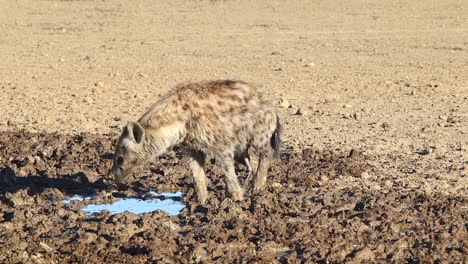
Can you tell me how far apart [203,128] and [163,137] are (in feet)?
1.06

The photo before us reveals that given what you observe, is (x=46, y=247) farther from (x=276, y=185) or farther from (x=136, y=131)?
(x=276, y=185)

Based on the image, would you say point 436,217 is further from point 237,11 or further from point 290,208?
point 237,11

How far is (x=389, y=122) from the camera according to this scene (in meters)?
13.0

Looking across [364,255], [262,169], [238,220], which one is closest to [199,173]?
[262,169]

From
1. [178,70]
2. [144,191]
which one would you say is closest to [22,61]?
[178,70]

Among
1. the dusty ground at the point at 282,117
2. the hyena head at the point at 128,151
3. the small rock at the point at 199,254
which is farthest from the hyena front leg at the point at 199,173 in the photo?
the small rock at the point at 199,254

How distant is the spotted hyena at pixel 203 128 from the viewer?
354 inches

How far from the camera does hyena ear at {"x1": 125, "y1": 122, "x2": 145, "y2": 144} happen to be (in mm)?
8914

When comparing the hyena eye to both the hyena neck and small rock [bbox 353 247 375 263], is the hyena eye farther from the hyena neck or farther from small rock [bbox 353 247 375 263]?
small rock [bbox 353 247 375 263]

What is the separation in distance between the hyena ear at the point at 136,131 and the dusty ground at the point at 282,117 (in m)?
0.63

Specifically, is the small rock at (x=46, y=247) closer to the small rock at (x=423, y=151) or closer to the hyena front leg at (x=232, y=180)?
the hyena front leg at (x=232, y=180)

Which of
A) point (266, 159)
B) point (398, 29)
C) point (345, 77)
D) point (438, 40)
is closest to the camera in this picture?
point (266, 159)

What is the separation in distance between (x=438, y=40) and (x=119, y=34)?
6146 mm

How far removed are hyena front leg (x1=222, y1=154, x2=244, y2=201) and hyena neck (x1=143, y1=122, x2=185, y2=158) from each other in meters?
0.42
